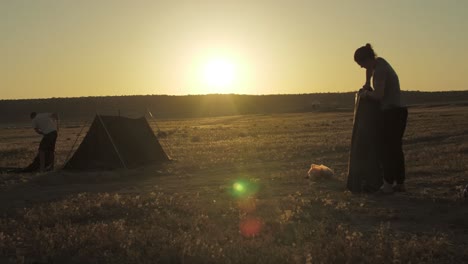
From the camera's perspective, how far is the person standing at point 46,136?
16.2 metres

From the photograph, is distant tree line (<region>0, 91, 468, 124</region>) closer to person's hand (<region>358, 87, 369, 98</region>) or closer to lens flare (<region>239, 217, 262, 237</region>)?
person's hand (<region>358, 87, 369, 98</region>)

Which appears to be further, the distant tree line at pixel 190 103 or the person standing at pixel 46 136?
the distant tree line at pixel 190 103

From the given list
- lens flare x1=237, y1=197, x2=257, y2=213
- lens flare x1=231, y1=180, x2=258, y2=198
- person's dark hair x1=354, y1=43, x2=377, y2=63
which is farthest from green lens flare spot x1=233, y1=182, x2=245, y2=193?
person's dark hair x1=354, y1=43, x2=377, y2=63

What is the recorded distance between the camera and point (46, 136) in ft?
53.5

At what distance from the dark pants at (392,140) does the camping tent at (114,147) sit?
9.02 metres

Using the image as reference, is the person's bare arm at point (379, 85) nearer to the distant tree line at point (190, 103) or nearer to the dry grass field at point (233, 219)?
the dry grass field at point (233, 219)

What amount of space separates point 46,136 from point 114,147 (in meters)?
1.94

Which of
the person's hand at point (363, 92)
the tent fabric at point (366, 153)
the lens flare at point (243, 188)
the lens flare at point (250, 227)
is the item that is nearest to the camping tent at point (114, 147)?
the lens flare at point (243, 188)

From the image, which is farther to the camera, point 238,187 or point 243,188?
point 238,187

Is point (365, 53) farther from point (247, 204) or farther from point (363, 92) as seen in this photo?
point (247, 204)

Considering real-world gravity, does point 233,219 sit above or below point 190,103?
above

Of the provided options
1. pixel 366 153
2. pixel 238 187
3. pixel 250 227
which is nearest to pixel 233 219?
pixel 250 227

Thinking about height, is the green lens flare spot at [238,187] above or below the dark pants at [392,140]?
below

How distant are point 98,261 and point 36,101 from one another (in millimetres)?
152305
